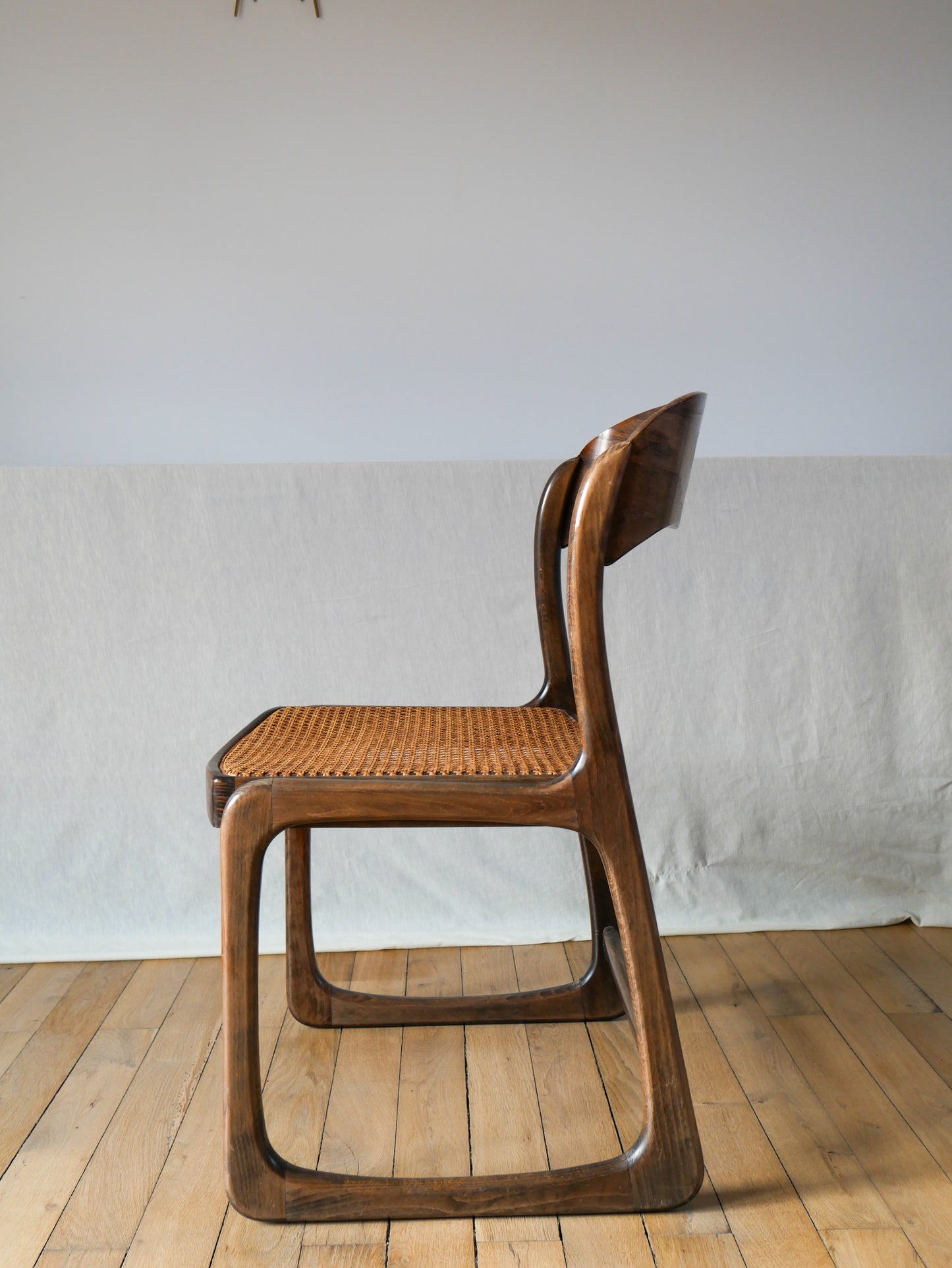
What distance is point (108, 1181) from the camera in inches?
34.9

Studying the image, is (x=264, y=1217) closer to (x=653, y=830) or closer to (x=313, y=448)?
(x=653, y=830)

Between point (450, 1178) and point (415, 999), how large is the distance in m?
0.34

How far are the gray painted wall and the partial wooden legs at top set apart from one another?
1208 mm

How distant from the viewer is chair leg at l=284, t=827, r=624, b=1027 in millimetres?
1159

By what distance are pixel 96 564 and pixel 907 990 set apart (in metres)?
1.13

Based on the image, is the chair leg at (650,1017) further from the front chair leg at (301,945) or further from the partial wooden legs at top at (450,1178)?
the front chair leg at (301,945)

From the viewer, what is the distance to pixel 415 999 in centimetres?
118

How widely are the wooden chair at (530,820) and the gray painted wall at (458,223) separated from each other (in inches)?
45.4

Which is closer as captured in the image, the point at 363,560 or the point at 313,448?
the point at 363,560

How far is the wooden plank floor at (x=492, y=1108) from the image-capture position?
801 millimetres

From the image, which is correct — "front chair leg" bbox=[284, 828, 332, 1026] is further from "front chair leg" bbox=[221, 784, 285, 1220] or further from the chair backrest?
the chair backrest

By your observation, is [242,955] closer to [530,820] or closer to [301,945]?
[530,820]

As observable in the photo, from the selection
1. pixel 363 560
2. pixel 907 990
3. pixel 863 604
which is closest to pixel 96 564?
pixel 363 560

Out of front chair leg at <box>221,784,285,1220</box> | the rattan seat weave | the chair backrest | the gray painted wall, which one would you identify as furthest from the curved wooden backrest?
the gray painted wall
